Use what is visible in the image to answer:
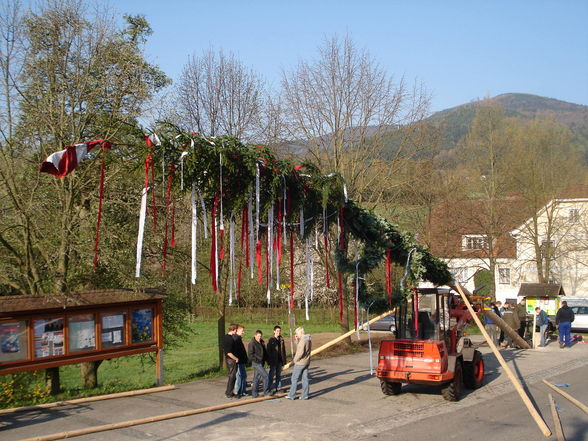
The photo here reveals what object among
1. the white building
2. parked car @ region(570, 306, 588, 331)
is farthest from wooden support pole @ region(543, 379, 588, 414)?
parked car @ region(570, 306, 588, 331)

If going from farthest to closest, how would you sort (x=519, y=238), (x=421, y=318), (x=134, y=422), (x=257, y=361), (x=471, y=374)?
1. (x=519, y=238)
2. (x=471, y=374)
3. (x=421, y=318)
4. (x=257, y=361)
5. (x=134, y=422)

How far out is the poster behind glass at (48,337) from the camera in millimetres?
12406

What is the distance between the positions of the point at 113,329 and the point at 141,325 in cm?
76

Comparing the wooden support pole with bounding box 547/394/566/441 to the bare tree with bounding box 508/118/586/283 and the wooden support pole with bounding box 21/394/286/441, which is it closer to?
the wooden support pole with bounding box 21/394/286/441

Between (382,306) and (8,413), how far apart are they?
8.13 meters

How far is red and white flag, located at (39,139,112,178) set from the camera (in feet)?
29.8

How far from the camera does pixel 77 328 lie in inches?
517

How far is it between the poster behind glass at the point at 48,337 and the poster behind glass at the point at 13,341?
260 millimetres

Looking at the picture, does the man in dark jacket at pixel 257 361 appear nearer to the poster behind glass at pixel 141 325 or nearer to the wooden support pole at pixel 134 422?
the wooden support pole at pixel 134 422

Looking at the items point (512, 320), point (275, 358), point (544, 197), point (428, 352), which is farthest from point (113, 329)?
point (544, 197)

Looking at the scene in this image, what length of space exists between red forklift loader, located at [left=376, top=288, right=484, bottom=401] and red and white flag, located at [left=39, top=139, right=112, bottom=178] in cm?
793

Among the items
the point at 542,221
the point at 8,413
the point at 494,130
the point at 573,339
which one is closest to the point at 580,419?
the point at 8,413

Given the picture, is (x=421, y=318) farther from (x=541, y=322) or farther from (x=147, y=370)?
(x=147, y=370)

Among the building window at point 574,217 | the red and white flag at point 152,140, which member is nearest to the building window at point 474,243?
the building window at point 574,217
